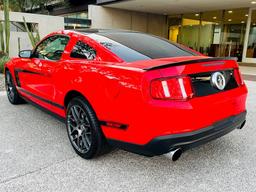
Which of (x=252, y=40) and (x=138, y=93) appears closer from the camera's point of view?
(x=138, y=93)

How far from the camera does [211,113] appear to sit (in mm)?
2346

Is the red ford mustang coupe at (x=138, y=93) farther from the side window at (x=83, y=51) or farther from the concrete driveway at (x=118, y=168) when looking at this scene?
the concrete driveway at (x=118, y=168)

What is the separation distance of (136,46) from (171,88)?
3.18 feet

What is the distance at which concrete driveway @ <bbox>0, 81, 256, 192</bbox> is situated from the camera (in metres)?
2.35

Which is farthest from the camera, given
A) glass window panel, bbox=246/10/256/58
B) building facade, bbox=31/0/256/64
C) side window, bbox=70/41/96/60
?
building facade, bbox=31/0/256/64

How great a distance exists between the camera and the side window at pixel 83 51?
2.88 meters

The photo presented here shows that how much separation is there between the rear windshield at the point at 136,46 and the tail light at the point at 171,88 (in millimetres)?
548

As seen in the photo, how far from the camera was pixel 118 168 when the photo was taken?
2666 mm

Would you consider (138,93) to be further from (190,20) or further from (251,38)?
(190,20)

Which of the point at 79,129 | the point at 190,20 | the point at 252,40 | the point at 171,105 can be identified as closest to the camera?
the point at 171,105

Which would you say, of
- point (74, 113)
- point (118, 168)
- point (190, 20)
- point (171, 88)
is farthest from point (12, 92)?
point (190, 20)

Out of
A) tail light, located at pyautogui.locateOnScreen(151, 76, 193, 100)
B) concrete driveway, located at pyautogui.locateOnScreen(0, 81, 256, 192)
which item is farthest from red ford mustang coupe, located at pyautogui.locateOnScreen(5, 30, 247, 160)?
concrete driveway, located at pyautogui.locateOnScreen(0, 81, 256, 192)

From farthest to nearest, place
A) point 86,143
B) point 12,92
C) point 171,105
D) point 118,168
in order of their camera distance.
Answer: point 12,92, point 86,143, point 118,168, point 171,105

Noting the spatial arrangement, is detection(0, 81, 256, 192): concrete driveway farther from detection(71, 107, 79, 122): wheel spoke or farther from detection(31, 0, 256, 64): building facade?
detection(31, 0, 256, 64): building facade
